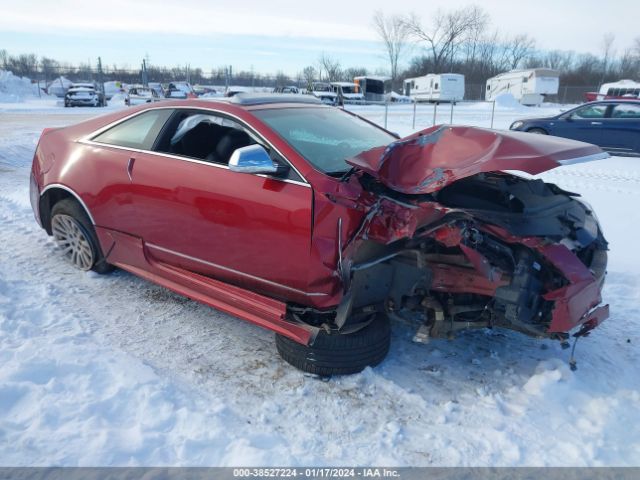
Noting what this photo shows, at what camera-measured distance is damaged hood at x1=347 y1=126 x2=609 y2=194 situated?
2637 millimetres

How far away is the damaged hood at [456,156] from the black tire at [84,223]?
8.27ft

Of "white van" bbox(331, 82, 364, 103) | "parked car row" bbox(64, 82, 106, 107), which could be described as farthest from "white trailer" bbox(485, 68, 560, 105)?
"parked car row" bbox(64, 82, 106, 107)

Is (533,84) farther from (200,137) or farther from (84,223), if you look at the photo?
(84,223)

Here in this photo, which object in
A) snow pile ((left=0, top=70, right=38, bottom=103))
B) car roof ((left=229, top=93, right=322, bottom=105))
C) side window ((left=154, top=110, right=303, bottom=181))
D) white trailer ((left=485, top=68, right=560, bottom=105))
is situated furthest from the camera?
snow pile ((left=0, top=70, right=38, bottom=103))

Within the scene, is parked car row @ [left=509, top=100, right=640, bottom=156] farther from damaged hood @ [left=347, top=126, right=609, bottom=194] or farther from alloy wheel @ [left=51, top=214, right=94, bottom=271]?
alloy wheel @ [left=51, top=214, right=94, bottom=271]

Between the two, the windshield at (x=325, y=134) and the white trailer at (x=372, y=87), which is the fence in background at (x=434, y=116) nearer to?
the white trailer at (x=372, y=87)

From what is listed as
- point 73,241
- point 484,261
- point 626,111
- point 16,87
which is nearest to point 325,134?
point 484,261

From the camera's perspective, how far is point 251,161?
9.73ft

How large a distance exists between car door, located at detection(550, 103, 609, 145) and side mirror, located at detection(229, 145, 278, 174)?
11.1 metres

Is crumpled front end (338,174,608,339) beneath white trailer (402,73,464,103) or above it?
beneath

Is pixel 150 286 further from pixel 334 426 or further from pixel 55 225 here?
pixel 334 426

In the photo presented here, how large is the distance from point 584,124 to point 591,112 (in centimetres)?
36

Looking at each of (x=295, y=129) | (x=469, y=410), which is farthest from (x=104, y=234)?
(x=469, y=410)

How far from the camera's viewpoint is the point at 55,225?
4.56m
